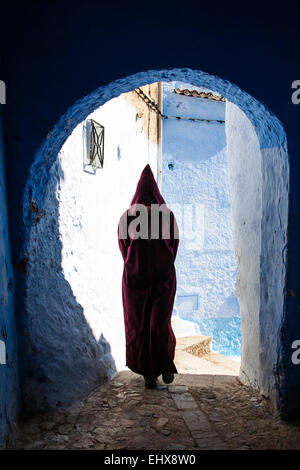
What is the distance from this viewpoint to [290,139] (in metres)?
1.88

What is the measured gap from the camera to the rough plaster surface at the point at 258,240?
6.75 feet

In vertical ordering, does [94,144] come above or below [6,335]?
above

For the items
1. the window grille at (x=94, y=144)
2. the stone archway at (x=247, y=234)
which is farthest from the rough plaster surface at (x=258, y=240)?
the window grille at (x=94, y=144)

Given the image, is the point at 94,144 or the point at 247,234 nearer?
the point at 247,234

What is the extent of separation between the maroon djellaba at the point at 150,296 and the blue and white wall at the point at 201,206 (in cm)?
463

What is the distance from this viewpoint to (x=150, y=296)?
8.39 feet

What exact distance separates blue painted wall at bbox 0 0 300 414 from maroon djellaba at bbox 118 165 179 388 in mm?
943

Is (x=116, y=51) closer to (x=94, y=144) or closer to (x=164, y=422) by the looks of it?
(x=94, y=144)

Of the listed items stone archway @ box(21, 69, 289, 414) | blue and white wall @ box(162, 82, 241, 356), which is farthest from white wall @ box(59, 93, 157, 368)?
blue and white wall @ box(162, 82, 241, 356)

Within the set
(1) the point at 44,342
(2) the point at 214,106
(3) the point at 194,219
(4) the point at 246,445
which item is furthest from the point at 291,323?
(2) the point at 214,106

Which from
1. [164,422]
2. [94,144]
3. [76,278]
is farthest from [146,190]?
[164,422]

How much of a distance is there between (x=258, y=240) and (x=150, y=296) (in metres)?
0.80

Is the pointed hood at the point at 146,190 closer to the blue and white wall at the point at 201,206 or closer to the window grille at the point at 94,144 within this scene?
the window grille at the point at 94,144

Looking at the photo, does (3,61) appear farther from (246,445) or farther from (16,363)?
(246,445)
